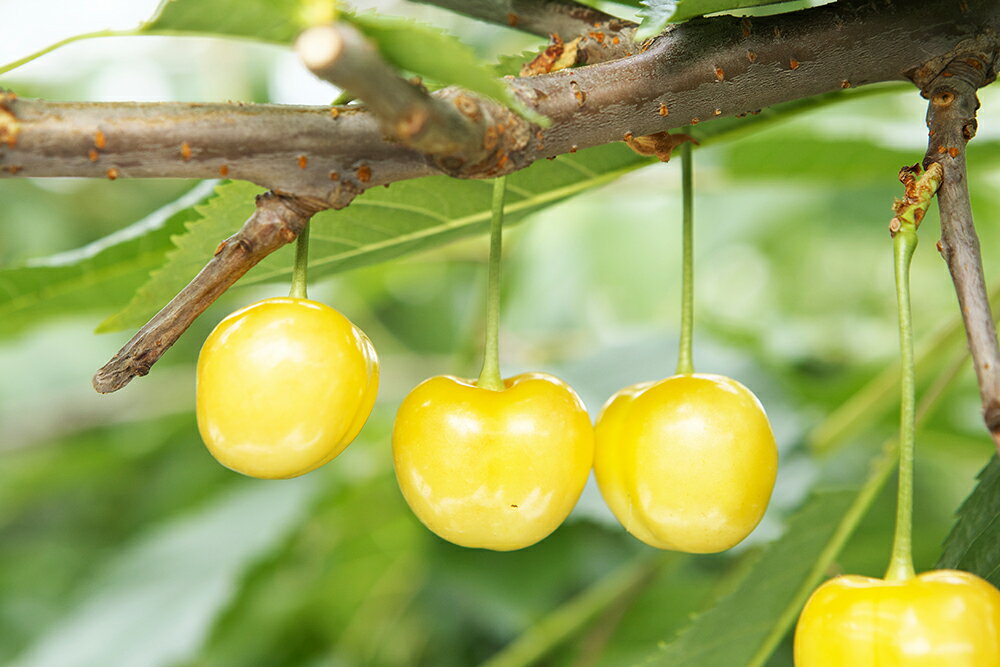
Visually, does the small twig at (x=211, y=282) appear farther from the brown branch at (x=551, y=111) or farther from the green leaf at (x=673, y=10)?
the green leaf at (x=673, y=10)

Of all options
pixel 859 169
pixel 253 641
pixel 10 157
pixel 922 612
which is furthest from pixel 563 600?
pixel 10 157

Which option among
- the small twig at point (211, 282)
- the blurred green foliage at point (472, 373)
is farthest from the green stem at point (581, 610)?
the small twig at point (211, 282)

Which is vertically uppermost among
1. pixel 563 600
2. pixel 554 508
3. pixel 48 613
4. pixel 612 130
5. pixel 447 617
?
pixel 612 130

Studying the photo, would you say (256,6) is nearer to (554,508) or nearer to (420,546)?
(554,508)

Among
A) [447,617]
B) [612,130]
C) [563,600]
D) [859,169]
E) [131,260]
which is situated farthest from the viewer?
[447,617]

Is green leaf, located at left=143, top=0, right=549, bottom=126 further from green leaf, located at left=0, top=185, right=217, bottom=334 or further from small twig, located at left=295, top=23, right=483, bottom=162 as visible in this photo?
green leaf, located at left=0, top=185, right=217, bottom=334

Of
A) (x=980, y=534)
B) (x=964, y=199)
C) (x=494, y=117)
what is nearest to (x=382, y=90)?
(x=494, y=117)
